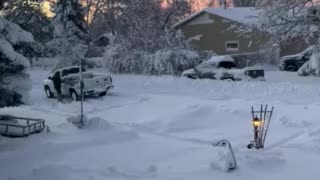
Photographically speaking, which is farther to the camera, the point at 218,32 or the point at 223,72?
the point at 218,32

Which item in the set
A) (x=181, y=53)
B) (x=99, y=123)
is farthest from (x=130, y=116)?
(x=181, y=53)

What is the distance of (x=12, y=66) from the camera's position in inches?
524

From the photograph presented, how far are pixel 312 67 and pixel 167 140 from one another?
15.1m

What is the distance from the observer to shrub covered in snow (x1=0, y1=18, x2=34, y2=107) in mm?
12812

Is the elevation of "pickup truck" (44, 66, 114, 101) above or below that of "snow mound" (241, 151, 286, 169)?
above

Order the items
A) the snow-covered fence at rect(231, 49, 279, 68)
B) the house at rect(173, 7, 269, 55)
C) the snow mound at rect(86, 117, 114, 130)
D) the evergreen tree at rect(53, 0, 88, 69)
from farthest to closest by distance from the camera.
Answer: the house at rect(173, 7, 269, 55) → the evergreen tree at rect(53, 0, 88, 69) → the snow-covered fence at rect(231, 49, 279, 68) → the snow mound at rect(86, 117, 114, 130)

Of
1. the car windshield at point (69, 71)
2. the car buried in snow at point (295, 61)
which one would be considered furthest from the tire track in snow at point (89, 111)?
the car buried in snow at point (295, 61)

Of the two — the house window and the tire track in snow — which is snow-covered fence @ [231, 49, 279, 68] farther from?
the tire track in snow

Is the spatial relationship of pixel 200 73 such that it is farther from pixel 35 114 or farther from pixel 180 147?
pixel 180 147

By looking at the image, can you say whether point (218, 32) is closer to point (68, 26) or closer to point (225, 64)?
point (68, 26)

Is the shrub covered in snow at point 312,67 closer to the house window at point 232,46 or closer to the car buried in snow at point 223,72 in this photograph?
the car buried in snow at point 223,72

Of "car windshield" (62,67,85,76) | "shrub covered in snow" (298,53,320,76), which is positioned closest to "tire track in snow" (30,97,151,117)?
"car windshield" (62,67,85,76)

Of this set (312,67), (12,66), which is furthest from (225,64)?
(12,66)

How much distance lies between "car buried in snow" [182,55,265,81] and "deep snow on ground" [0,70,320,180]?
12.2 feet
